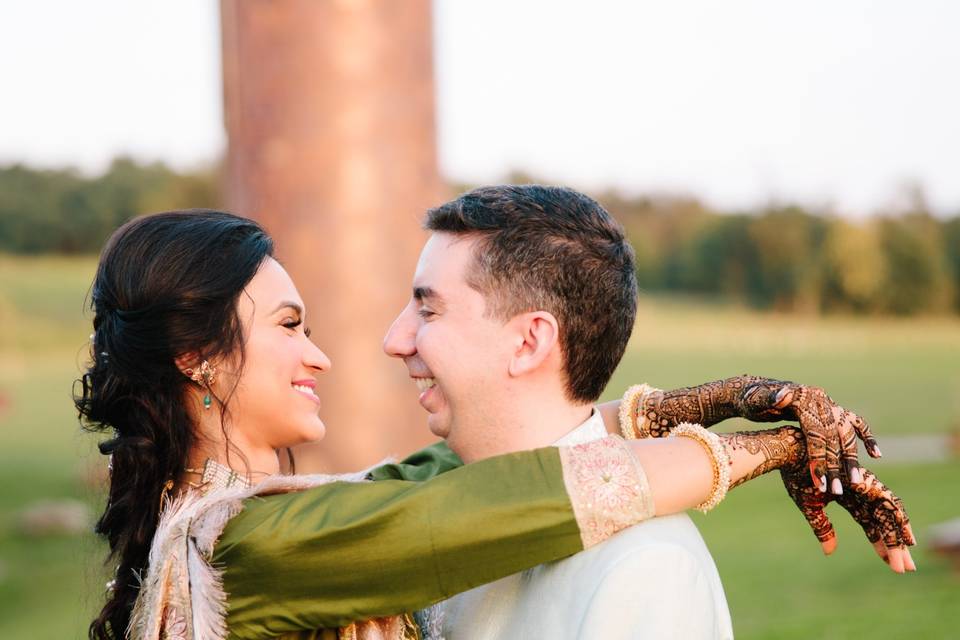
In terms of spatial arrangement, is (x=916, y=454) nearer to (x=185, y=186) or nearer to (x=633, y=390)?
(x=185, y=186)

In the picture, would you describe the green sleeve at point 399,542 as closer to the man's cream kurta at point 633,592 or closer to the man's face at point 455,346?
the man's cream kurta at point 633,592

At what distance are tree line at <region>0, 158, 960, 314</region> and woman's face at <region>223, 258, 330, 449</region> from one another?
10.5 m

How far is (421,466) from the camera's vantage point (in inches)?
92.4

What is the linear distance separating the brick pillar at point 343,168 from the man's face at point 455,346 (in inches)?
52.9

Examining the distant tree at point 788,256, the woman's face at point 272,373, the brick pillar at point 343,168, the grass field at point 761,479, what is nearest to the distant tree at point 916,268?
the grass field at point 761,479

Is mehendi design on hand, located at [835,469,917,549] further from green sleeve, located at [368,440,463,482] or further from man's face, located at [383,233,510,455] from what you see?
green sleeve, located at [368,440,463,482]

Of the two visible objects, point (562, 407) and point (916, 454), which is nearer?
point (562, 407)

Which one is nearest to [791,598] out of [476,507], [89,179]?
[476,507]

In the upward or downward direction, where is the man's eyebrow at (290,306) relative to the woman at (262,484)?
upward

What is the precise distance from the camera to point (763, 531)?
1082 centimetres

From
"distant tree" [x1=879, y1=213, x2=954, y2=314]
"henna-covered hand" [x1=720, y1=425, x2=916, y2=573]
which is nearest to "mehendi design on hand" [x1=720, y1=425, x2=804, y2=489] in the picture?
"henna-covered hand" [x1=720, y1=425, x2=916, y2=573]

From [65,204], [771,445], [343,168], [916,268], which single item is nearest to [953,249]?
[916,268]

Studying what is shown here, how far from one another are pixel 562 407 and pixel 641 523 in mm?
315

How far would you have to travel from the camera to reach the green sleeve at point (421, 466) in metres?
2.31
